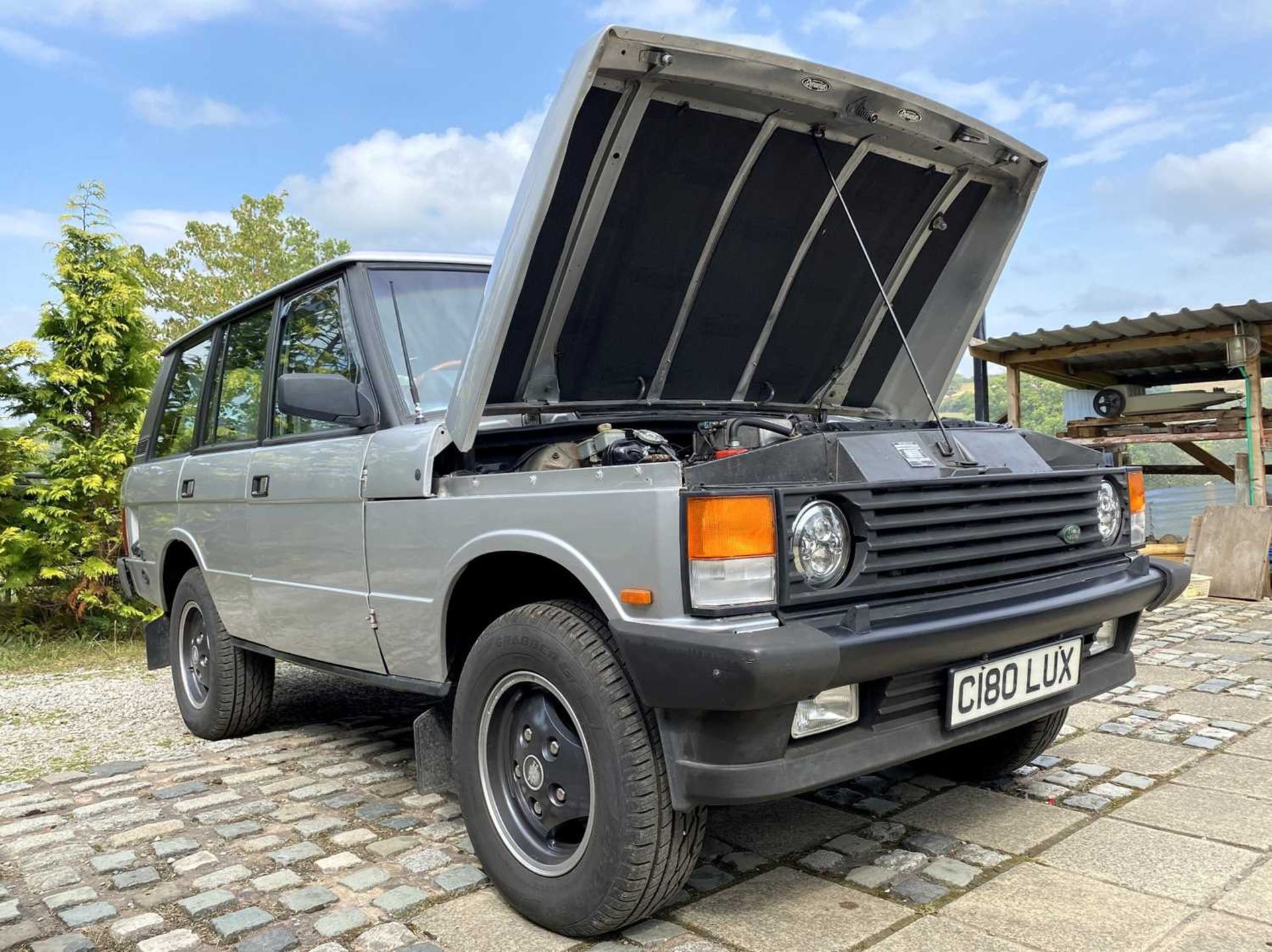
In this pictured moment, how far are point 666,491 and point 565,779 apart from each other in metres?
0.89

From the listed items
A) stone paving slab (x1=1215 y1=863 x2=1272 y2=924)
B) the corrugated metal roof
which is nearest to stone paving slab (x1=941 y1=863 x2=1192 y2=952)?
stone paving slab (x1=1215 y1=863 x2=1272 y2=924)

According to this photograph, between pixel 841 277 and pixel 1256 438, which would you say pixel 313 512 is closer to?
pixel 841 277

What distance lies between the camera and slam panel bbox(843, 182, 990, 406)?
161 inches

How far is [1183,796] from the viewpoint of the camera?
11.4 ft

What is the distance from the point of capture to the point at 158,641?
5.29 metres

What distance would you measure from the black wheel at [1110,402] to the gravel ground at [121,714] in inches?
327

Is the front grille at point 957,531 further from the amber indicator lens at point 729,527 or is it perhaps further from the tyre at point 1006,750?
the tyre at point 1006,750

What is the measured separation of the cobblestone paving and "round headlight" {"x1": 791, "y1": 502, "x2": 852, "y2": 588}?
0.93 m

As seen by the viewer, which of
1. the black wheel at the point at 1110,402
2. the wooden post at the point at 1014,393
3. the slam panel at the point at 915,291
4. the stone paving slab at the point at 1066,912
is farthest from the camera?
the wooden post at the point at 1014,393

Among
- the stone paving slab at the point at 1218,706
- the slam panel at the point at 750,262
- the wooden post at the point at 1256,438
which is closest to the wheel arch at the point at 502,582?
the slam panel at the point at 750,262

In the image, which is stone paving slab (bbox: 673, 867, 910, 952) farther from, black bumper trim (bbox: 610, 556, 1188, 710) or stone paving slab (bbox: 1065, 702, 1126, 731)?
stone paving slab (bbox: 1065, 702, 1126, 731)

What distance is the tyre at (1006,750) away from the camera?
3551mm

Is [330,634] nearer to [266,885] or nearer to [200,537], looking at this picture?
[266,885]

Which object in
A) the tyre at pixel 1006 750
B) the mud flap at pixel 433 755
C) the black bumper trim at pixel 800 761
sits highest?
the black bumper trim at pixel 800 761
